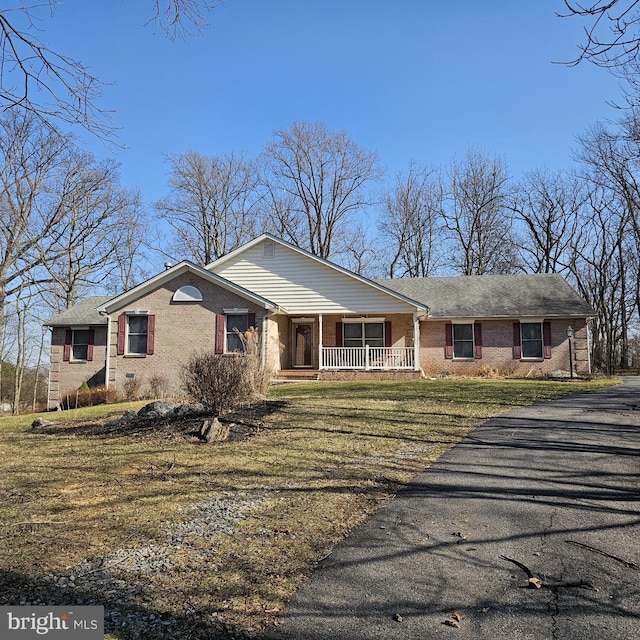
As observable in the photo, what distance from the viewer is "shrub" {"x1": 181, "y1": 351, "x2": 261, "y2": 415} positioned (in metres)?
8.79

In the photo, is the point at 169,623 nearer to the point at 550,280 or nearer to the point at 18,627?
the point at 18,627

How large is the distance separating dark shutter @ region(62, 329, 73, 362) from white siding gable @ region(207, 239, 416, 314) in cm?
737

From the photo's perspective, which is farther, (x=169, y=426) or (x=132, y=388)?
(x=132, y=388)

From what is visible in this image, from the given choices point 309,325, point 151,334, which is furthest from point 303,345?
point 151,334

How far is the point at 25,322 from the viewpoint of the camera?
3469cm

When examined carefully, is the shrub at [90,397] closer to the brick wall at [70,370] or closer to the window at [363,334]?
the brick wall at [70,370]

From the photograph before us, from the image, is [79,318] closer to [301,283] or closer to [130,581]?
[301,283]

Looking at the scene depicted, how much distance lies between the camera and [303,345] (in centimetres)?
2402

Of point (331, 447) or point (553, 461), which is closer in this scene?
point (553, 461)

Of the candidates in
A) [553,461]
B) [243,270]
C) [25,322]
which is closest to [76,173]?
[25,322]

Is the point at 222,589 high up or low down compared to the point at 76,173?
down

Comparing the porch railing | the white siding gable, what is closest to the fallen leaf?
the porch railing

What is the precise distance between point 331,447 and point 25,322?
113 ft

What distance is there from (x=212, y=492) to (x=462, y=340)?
62.7ft
